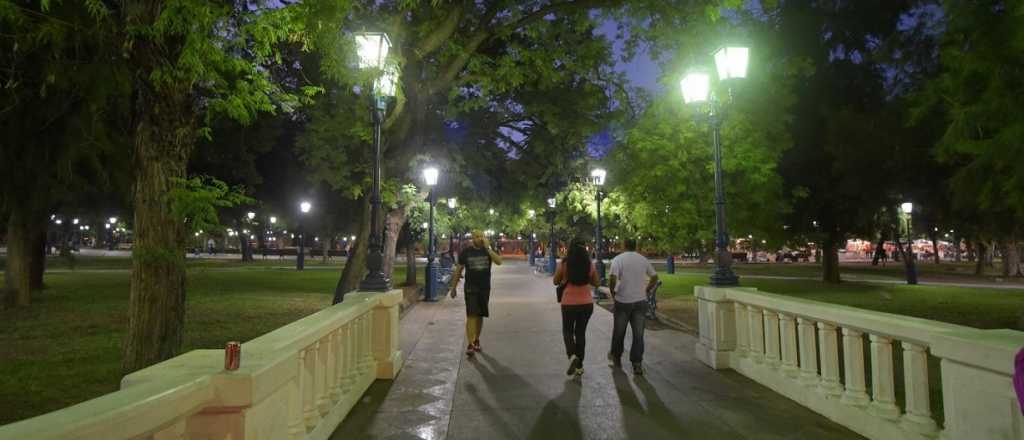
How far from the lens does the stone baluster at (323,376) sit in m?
4.88

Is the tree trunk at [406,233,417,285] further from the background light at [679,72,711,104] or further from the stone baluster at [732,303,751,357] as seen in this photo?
the stone baluster at [732,303,751,357]

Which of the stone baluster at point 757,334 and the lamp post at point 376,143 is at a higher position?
the lamp post at point 376,143

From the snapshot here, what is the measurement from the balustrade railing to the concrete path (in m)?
0.23

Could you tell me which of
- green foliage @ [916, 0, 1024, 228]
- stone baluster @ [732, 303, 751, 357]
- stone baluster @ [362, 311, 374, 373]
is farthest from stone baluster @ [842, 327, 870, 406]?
green foliage @ [916, 0, 1024, 228]

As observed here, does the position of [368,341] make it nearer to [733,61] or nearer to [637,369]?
[637,369]

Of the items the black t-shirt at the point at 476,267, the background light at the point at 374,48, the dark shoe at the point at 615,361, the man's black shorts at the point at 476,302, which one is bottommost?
the dark shoe at the point at 615,361

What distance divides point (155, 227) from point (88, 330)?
7386 mm

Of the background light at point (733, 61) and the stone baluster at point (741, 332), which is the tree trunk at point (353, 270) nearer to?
the background light at point (733, 61)

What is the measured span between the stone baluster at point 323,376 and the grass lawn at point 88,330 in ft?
11.2

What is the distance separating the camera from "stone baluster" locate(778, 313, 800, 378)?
20.4 feet

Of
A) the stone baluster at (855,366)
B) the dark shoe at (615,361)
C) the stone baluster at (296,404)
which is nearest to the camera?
the stone baluster at (296,404)

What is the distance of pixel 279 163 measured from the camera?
25375mm

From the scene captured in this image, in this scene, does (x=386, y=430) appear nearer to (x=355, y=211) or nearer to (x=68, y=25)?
(x=68, y=25)

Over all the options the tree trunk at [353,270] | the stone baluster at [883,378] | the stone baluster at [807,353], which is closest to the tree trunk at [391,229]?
the tree trunk at [353,270]
